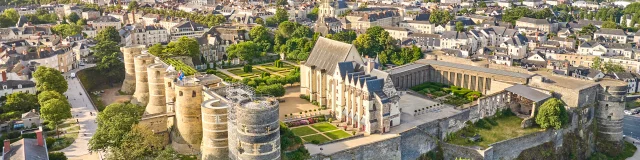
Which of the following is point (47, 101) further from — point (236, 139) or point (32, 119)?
point (236, 139)

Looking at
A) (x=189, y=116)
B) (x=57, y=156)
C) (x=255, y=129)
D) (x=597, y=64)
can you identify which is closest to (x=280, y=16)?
(x=597, y=64)

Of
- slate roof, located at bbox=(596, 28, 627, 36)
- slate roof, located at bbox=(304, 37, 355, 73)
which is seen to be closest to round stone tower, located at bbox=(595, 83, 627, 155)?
slate roof, located at bbox=(304, 37, 355, 73)

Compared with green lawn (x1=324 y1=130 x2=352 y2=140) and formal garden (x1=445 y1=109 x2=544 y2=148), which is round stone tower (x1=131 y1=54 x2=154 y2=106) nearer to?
green lawn (x1=324 y1=130 x2=352 y2=140)

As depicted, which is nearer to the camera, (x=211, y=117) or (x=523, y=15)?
(x=211, y=117)

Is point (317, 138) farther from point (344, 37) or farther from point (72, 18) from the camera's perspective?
point (72, 18)

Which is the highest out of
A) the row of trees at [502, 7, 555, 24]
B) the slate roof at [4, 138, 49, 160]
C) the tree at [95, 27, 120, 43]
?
the row of trees at [502, 7, 555, 24]

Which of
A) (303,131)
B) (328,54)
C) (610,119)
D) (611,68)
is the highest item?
(328,54)

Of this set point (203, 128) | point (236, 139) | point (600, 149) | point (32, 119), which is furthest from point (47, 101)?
point (600, 149)
